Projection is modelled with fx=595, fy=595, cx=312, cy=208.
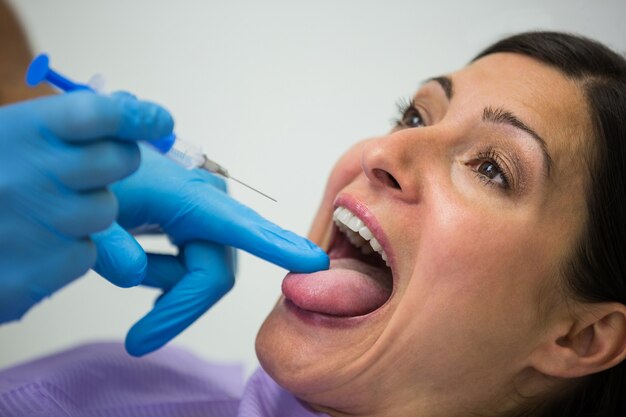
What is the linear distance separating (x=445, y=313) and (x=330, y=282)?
0.24 meters

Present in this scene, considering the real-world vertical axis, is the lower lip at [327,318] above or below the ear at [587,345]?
below

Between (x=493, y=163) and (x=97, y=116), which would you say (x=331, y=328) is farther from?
(x=97, y=116)

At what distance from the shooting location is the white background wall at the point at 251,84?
2025 millimetres

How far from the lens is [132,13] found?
2.20 meters

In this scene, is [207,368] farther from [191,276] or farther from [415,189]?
[415,189]

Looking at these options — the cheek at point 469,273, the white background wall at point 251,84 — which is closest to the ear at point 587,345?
the cheek at point 469,273

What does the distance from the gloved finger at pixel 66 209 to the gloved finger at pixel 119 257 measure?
174 mm

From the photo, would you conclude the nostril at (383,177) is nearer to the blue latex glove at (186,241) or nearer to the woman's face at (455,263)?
the woman's face at (455,263)

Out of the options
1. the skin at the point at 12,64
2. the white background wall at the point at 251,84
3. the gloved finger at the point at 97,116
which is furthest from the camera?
the white background wall at the point at 251,84

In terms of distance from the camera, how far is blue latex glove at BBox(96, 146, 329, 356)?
1151mm

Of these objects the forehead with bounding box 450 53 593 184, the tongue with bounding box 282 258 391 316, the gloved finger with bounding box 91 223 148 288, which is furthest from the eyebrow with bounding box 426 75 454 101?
the gloved finger with bounding box 91 223 148 288

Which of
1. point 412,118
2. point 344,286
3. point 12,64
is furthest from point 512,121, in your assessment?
point 12,64

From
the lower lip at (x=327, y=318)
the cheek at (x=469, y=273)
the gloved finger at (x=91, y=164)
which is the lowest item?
the lower lip at (x=327, y=318)

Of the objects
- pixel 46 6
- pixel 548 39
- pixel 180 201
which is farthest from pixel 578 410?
pixel 46 6
